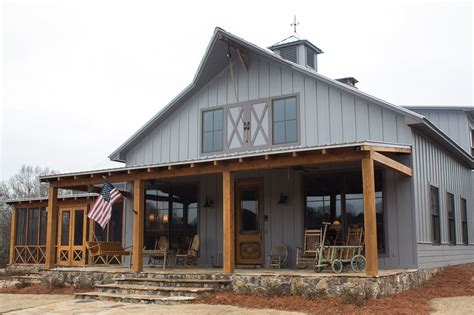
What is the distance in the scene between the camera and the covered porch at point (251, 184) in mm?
10422

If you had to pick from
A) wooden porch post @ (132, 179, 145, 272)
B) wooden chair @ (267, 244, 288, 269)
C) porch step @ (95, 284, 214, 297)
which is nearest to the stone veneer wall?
wooden porch post @ (132, 179, 145, 272)

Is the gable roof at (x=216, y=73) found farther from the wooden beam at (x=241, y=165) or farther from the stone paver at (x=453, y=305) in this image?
the stone paver at (x=453, y=305)

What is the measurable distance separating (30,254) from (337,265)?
13.4 metres

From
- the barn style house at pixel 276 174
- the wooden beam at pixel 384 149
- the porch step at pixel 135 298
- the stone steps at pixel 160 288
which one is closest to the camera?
the wooden beam at pixel 384 149

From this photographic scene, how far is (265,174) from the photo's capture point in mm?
13648

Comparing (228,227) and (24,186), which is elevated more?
(24,186)

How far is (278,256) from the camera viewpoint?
1282 centimetres

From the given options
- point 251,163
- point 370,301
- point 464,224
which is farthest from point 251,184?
point 464,224

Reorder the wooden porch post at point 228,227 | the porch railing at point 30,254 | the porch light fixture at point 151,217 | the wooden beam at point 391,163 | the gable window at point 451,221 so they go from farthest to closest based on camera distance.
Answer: the porch railing at point 30,254 → the porch light fixture at point 151,217 → the gable window at point 451,221 → the wooden porch post at point 228,227 → the wooden beam at point 391,163

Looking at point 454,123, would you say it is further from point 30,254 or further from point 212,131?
point 30,254

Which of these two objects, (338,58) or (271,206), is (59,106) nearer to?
(338,58)

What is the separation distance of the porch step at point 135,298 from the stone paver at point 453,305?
14.2 feet

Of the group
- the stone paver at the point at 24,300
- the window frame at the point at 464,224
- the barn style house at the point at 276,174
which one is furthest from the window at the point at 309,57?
the stone paver at the point at 24,300

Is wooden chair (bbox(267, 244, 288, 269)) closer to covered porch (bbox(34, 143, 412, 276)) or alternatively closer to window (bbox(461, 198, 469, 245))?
covered porch (bbox(34, 143, 412, 276))
